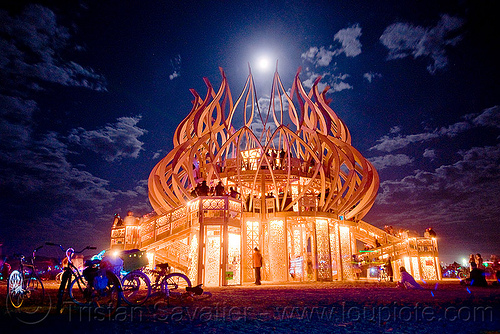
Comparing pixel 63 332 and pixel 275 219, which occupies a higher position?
pixel 275 219

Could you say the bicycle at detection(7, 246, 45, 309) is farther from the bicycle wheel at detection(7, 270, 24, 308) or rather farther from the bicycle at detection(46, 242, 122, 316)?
the bicycle at detection(46, 242, 122, 316)

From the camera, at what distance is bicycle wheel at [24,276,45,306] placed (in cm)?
609

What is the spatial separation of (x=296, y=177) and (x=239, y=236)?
28.6 ft

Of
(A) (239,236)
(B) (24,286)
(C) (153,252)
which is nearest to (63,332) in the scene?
(B) (24,286)

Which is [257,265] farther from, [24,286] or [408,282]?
[24,286]

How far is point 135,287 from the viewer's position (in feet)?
19.5

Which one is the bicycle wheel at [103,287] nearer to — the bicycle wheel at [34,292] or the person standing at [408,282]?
the bicycle wheel at [34,292]

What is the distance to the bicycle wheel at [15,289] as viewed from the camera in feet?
18.6

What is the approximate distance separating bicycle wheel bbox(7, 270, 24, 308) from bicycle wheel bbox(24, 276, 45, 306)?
0.19m

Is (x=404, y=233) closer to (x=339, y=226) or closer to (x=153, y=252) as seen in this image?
(x=339, y=226)

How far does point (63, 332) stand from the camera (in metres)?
3.54

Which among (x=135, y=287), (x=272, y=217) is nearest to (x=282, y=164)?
(x=272, y=217)

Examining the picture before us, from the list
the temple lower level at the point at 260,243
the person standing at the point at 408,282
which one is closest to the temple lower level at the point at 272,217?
the temple lower level at the point at 260,243

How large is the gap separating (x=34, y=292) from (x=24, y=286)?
262 mm
